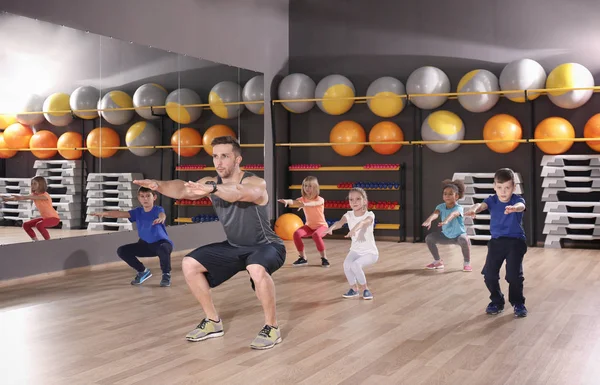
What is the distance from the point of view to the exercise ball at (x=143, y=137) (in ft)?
23.5

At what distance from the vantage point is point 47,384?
3.09 metres

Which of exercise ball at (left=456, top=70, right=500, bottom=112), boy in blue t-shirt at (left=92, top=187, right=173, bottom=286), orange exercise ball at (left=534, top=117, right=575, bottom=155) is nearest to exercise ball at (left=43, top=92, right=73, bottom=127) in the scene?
boy in blue t-shirt at (left=92, top=187, right=173, bottom=286)

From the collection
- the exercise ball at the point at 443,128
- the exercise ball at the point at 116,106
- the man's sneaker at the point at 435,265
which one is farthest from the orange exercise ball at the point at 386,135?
the exercise ball at the point at 116,106

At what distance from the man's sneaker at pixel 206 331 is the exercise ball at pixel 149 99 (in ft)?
12.7

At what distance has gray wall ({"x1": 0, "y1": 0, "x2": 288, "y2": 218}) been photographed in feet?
21.7

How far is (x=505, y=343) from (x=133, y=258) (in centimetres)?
340

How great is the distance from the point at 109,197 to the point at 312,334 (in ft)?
11.4

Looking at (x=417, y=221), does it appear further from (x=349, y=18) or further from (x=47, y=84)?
(x=47, y=84)

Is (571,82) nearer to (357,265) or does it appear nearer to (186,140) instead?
(357,265)

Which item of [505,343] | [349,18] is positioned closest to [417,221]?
[349,18]

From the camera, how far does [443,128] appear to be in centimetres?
870

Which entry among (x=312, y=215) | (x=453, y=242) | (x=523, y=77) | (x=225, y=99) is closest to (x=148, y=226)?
(x=312, y=215)

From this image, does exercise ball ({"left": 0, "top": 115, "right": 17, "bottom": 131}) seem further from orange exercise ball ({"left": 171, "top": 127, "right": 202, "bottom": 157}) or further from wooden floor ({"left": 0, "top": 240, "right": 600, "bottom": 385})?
orange exercise ball ({"left": 171, "top": 127, "right": 202, "bottom": 157})

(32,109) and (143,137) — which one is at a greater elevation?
(32,109)
